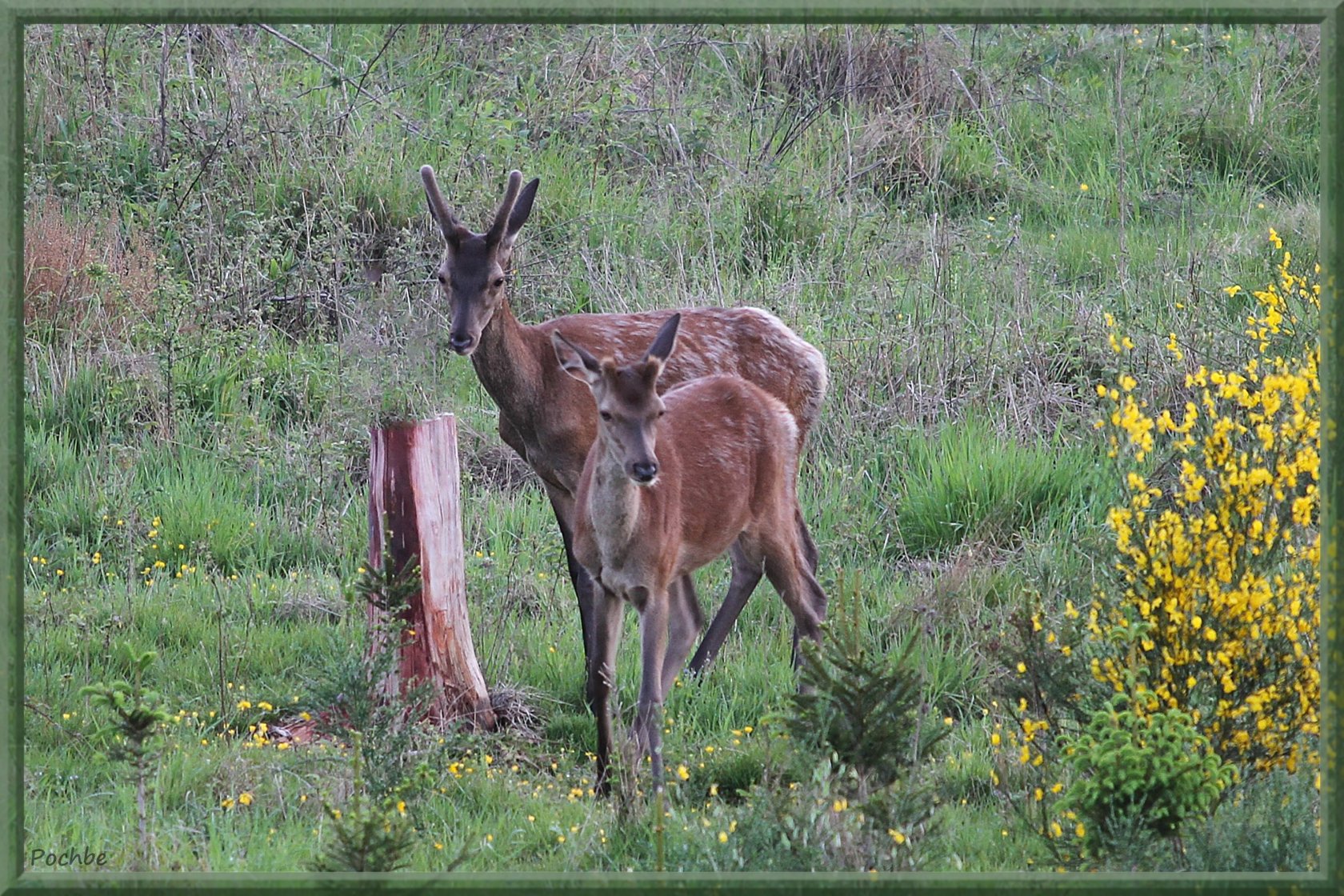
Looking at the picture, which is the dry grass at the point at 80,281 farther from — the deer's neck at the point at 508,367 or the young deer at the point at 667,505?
the young deer at the point at 667,505

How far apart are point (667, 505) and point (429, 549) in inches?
42.8

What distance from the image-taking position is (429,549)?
684cm

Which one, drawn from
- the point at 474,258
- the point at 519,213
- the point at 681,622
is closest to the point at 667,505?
the point at 681,622

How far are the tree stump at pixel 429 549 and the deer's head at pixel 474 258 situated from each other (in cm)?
67

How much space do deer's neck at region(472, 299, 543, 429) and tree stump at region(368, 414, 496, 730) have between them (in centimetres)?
77

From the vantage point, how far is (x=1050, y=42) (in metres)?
13.4

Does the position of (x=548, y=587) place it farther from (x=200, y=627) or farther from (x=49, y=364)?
(x=49, y=364)

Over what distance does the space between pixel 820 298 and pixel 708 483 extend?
3961mm

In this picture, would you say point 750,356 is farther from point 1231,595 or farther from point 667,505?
point 1231,595

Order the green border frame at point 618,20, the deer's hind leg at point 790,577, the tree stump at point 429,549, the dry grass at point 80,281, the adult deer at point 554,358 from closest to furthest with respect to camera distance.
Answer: the green border frame at point 618,20 < the tree stump at point 429,549 < the deer's hind leg at point 790,577 < the adult deer at point 554,358 < the dry grass at point 80,281

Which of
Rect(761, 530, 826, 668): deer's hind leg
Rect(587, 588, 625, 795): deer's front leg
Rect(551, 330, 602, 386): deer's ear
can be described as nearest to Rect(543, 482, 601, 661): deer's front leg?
Rect(587, 588, 625, 795): deer's front leg

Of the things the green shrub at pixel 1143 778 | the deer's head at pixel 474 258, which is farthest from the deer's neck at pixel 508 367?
the green shrub at pixel 1143 778

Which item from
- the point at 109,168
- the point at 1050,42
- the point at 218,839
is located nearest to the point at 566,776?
the point at 218,839

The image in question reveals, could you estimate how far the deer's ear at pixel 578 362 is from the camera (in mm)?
6270
